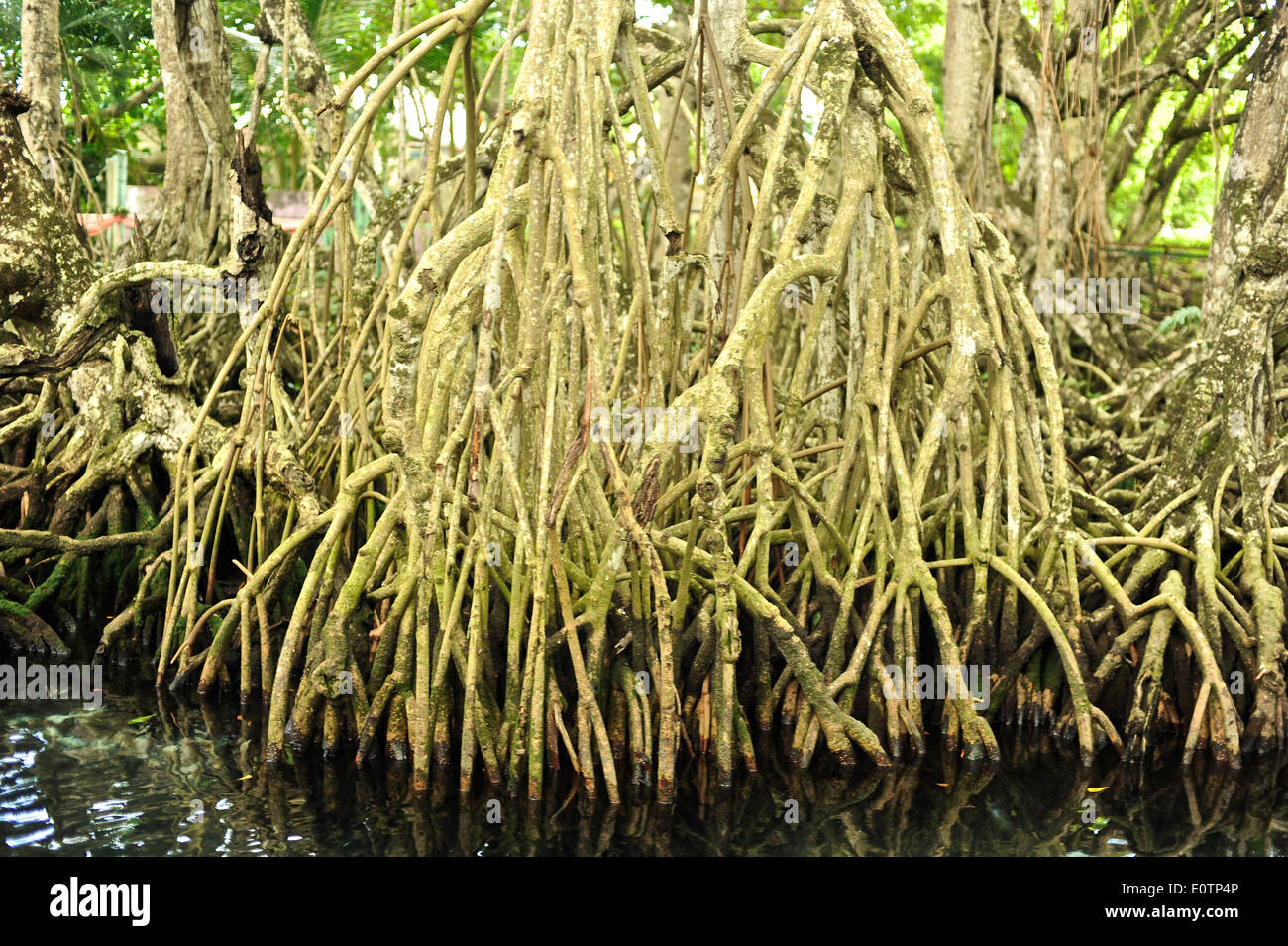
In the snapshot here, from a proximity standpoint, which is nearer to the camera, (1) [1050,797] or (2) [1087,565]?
(1) [1050,797]

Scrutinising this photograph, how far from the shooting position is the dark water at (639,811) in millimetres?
4711

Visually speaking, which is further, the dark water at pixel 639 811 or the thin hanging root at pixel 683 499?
the thin hanging root at pixel 683 499

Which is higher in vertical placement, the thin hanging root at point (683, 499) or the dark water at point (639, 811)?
the thin hanging root at point (683, 499)

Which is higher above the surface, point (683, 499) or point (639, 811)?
point (683, 499)

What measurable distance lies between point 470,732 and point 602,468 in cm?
128

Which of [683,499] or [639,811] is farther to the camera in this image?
[683,499]

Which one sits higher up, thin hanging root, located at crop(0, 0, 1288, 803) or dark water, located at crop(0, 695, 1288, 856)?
thin hanging root, located at crop(0, 0, 1288, 803)

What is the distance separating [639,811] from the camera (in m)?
4.98

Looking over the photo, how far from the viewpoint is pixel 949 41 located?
9.37 metres

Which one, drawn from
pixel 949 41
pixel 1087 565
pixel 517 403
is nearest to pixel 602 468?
pixel 517 403

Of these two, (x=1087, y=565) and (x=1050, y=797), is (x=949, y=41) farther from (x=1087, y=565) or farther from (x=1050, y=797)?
(x=1050, y=797)

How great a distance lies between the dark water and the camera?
15.5ft

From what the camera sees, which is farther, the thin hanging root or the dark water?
the thin hanging root
